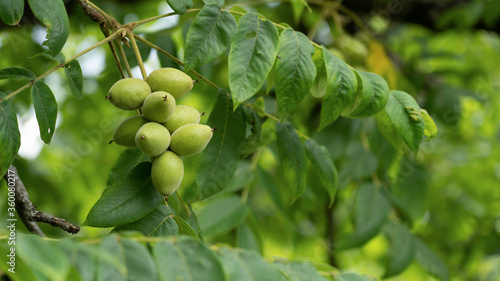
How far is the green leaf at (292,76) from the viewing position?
1366 millimetres

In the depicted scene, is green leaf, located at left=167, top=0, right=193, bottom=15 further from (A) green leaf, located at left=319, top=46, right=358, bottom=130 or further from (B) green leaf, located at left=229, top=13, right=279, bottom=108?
(A) green leaf, located at left=319, top=46, right=358, bottom=130

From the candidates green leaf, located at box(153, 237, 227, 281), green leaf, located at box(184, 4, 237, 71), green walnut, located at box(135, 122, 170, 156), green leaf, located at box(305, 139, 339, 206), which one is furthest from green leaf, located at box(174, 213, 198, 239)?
green leaf, located at box(305, 139, 339, 206)

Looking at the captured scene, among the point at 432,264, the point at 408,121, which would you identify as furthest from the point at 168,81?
the point at 432,264

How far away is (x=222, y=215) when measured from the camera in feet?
7.71

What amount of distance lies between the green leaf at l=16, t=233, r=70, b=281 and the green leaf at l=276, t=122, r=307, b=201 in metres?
0.90

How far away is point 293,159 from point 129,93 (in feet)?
2.03

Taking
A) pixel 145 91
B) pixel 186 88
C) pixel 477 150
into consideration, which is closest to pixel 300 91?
pixel 186 88

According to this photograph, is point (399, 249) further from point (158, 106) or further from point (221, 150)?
point (158, 106)

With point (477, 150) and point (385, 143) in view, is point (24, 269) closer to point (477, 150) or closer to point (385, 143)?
point (385, 143)

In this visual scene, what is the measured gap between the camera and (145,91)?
1.30 metres

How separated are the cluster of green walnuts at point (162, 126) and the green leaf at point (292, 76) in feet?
0.81

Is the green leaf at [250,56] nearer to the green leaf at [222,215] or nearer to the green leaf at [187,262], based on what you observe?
the green leaf at [187,262]

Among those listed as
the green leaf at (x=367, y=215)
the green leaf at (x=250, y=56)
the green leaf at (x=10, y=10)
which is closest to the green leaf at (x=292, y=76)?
the green leaf at (x=250, y=56)

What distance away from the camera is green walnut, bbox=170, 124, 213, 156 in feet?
4.14
